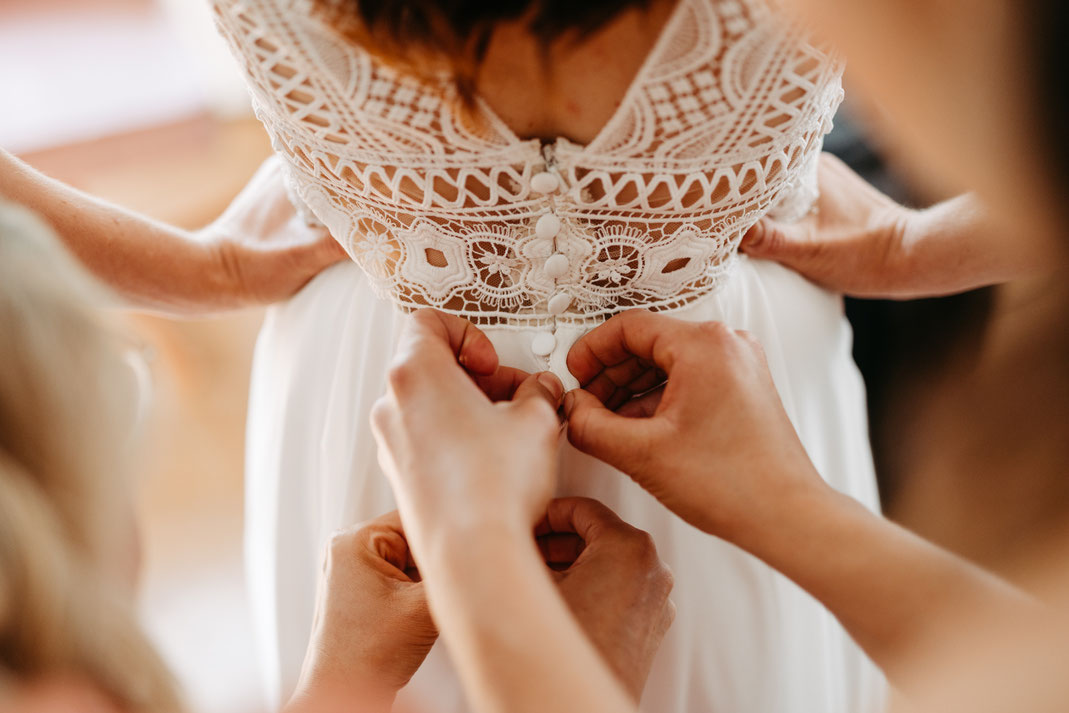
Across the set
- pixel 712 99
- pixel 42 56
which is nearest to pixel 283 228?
pixel 712 99

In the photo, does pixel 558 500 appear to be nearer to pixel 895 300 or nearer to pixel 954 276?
pixel 954 276

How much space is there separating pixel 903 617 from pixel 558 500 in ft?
0.91

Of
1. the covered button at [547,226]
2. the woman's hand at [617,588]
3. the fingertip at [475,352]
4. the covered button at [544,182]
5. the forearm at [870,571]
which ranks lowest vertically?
the woman's hand at [617,588]

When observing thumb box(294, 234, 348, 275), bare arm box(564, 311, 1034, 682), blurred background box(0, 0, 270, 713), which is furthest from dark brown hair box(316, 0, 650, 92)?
blurred background box(0, 0, 270, 713)

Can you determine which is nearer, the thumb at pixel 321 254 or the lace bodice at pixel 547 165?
the lace bodice at pixel 547 165

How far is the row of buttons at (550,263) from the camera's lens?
60cm

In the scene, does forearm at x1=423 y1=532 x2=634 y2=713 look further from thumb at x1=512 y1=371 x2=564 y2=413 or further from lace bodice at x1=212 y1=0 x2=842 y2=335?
lace bodice at x1=212 y1=0 x2=842 y2=335

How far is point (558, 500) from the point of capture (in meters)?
0.72

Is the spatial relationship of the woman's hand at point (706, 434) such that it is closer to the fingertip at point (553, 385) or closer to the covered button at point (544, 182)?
the fingertip at point (553, 385)

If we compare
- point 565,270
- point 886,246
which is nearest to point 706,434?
point 565,270

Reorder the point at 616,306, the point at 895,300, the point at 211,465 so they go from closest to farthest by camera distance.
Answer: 1. the point at 616,306
2. the point at 895,300
3. the point at 211,465

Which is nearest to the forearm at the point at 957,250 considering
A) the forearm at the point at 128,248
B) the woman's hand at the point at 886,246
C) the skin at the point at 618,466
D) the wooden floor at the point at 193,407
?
the woman's hand at the point at 886,246

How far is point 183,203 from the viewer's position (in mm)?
2090

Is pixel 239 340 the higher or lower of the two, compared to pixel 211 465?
higher
